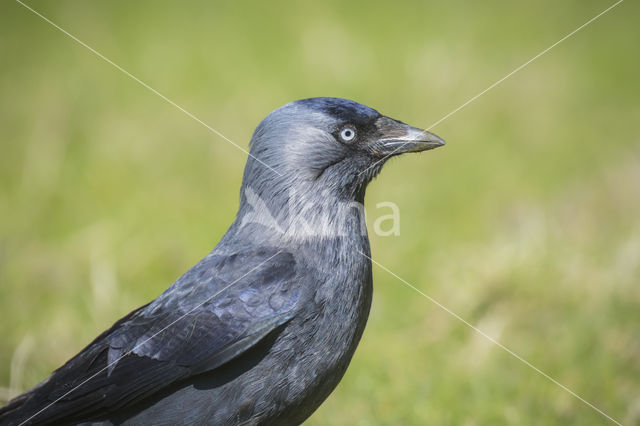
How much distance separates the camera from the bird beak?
12.3ft

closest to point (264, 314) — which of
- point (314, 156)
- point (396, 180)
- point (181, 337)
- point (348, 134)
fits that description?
point (181, 337)

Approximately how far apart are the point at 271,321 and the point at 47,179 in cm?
561

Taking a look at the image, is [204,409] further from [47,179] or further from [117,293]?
[47,179]

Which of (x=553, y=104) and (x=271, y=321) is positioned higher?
(x=271, y=321)

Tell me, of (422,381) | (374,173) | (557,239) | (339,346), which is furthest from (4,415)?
(557,239)

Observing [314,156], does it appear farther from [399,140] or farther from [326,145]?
[399,140]

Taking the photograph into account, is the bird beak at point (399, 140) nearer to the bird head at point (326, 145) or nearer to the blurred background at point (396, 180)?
the bird head at point (326, 145)

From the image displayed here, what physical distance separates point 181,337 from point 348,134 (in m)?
1.37

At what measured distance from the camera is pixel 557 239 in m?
6.37

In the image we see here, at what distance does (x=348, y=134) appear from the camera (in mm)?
3717

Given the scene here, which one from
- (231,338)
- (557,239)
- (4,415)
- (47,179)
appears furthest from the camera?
(47,179)

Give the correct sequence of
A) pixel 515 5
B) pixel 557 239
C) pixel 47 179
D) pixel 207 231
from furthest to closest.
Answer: pixel 515 5, pixel 47 179, pixel 207 231, pixel 557 239

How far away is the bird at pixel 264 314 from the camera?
3.18 metres

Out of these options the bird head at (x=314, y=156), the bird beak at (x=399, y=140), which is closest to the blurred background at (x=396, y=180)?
the bird head at (x=314, y=156)
